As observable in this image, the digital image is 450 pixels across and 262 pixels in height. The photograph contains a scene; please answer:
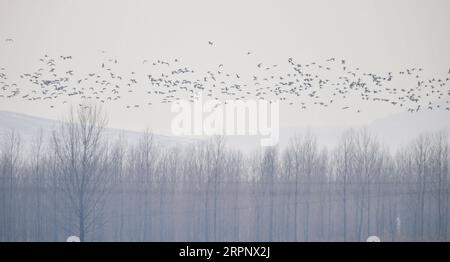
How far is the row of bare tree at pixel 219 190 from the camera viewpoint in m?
20.5

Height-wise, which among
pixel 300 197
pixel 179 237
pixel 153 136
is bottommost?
pixel 179 237

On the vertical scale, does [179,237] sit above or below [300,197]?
below

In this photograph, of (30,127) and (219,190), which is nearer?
(30,127)

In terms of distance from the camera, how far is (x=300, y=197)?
22.4 metres

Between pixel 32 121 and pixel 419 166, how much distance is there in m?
14.2

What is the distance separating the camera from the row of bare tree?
20.5 metres

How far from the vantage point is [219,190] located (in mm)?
22906

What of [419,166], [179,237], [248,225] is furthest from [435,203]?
[179,237]
